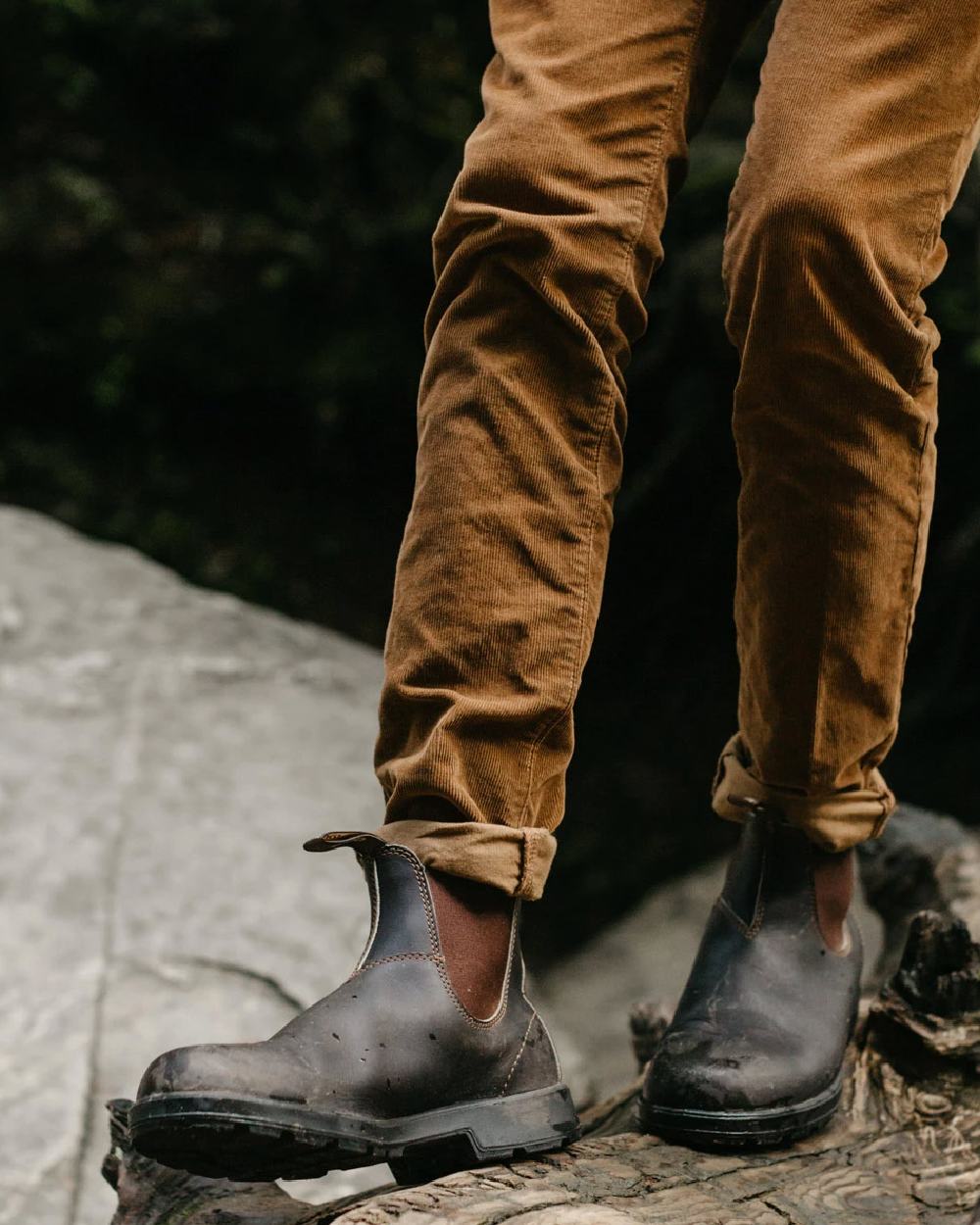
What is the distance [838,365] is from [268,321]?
9.59ft

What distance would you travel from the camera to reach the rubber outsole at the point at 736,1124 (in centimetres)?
136

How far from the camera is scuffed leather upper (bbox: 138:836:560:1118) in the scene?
112 cm

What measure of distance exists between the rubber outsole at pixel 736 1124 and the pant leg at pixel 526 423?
32 cm

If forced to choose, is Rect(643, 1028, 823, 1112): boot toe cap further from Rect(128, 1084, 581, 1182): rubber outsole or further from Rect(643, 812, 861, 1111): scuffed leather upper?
Rect(128, 1084, 581, 1182): rubber outsole

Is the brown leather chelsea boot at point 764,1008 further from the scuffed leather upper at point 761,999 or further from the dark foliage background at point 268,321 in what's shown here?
the dark foliage background at point 268,321

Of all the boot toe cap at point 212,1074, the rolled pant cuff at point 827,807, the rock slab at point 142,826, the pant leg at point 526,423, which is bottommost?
the rock slab at point 142,826

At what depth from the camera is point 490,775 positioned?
1284mm

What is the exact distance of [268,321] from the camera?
3.96 meters

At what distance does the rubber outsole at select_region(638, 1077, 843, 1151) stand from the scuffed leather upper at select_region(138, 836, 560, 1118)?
0.51 ft

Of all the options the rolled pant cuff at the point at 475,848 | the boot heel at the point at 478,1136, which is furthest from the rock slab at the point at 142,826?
the rolled pant cuff at the point at 475,848

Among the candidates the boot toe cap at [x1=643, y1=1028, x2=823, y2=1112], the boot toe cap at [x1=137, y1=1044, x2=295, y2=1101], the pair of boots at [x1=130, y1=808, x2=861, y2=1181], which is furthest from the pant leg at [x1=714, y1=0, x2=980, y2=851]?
the boot toe cap at [x1=137, y1=1044, x2=295, y2=1101]

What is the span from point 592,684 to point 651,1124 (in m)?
2.40

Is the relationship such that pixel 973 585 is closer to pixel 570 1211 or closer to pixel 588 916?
pixel 588 916

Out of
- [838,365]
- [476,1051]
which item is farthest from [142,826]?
[838,365]
